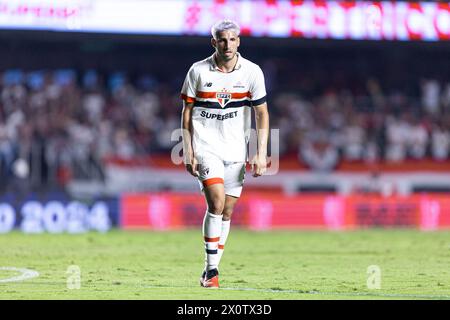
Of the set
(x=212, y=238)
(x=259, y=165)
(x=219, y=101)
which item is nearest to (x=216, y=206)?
(x=212, y=238)

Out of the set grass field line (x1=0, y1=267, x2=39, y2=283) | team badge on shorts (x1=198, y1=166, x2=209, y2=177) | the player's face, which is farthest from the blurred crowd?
the player's face

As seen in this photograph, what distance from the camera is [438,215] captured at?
2405cm

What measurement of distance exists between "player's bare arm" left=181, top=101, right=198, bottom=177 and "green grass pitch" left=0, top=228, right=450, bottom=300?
3.79ft

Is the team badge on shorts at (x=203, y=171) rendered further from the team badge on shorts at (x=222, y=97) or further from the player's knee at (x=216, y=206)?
the team badge on shorts at (x=222, y=97)

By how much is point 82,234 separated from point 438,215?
8.18 meters

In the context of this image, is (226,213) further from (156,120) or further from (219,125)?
(156,120)

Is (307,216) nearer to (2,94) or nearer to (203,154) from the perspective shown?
(2,94)

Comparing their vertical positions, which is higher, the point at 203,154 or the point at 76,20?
the point at 76,20

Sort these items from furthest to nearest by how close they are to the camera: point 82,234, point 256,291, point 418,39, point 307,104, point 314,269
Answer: point 307,104, point 418,39, point 82,234, point 314,269, point 256,291

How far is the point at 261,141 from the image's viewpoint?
10633mm

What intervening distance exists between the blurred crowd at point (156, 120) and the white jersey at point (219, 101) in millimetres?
11829

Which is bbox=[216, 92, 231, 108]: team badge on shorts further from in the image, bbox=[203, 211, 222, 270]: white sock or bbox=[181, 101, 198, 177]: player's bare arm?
bbox=[203, 211, 222, 270]: white sock

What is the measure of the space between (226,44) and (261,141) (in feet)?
3.40

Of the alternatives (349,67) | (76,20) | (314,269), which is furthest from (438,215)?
(314,269)
